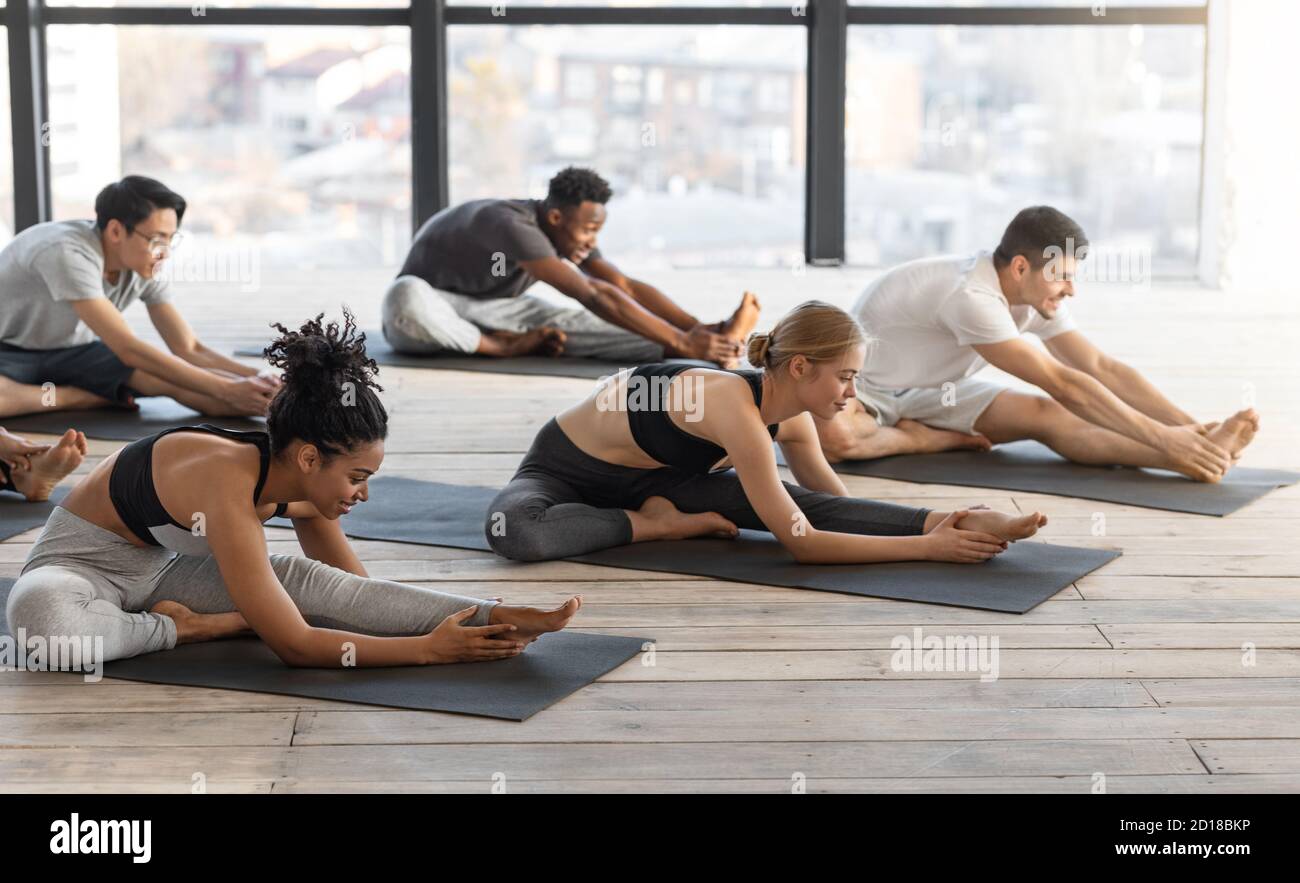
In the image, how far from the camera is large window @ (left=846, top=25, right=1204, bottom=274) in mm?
7836

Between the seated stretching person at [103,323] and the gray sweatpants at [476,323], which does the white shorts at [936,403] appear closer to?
the gray sweatpants at [476,323]

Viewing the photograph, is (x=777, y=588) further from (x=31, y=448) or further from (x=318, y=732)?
(x=31, y=448)

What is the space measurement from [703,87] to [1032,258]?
4465 mm

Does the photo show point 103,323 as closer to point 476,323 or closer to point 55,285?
point 55,285

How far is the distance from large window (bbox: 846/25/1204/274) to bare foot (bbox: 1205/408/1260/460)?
14.1 feet

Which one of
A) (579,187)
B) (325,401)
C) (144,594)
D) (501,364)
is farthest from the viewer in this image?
(501,364)

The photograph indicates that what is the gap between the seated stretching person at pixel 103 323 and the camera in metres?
4.15

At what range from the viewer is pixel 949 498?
369 cm

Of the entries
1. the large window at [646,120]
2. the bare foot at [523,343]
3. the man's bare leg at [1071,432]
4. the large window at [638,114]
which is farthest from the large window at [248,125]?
the man's bare leg at [1071,432]

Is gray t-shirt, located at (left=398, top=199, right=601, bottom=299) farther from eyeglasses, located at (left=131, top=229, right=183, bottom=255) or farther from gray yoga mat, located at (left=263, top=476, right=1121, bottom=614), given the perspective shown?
gray yoga mat, located at (left=263, top=476, right=1121, bottom=614)

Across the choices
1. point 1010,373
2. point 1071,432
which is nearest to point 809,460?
point 1010,373

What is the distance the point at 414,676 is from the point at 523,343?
3271 millimetres

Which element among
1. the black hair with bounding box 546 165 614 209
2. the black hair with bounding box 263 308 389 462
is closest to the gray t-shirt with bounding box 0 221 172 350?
the black hair with bounding box 546 165 614 209

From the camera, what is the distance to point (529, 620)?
252 cm
